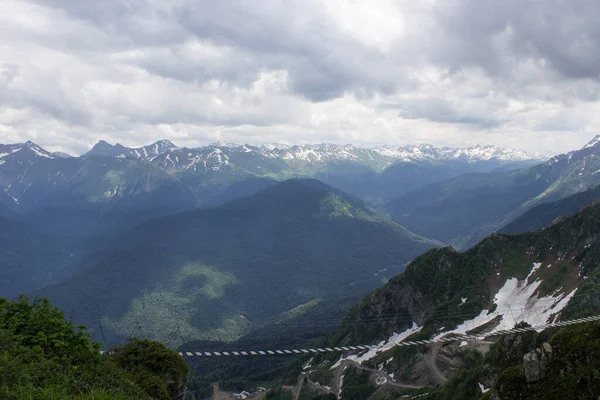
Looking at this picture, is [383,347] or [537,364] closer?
[537,364]

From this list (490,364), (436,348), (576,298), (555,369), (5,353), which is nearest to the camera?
(5,353)

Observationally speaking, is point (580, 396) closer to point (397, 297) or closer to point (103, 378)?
point (103, 378)

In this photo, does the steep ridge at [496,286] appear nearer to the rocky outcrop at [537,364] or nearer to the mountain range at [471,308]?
the mountain range at [471,308]

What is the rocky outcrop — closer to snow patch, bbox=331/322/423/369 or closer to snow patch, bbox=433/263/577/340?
snow patch, bbox=433/263/577/340

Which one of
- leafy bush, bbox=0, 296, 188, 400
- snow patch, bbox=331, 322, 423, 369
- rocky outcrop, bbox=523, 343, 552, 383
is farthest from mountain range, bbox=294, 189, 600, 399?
leafy bush, bbox=0, 296, 188, 400

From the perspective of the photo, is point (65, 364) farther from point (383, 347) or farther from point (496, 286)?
point (496, 286)

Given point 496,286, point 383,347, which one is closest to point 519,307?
point 496,286

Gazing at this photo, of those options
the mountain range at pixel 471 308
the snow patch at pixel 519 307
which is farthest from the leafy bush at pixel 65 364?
the snow patch at pixel 519 307

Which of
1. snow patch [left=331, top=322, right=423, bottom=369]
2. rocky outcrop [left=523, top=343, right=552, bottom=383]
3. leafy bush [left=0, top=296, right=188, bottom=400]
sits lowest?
snow patch [left=331, top=322, right=423, bottom=369]

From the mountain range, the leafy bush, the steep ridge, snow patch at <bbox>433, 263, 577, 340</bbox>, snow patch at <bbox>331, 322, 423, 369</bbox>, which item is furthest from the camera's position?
snow patch at <bbox>331, 322, 423, 369</bbox>

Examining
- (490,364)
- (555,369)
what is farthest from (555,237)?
(555,369)

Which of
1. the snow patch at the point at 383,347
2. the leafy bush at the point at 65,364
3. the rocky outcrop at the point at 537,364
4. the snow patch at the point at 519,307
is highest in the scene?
the leafy bush at the point at 65,364
